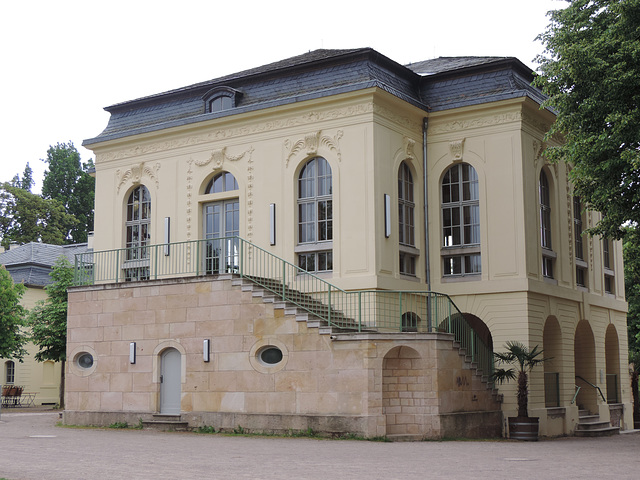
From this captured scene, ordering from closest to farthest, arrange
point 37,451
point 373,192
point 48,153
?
point 37,451
point 373,192
point 48,153

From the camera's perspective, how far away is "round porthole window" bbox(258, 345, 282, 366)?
900 inches

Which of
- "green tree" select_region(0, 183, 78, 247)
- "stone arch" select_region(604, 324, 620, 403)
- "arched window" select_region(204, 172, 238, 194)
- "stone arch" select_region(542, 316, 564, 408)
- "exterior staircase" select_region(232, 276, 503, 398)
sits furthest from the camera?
"green tree" select_region(0, 183, 78, 247)

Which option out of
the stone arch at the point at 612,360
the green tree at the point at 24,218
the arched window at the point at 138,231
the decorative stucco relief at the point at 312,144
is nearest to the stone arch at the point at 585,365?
the stone arch at the point at 612,360

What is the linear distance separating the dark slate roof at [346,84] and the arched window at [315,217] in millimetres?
2233

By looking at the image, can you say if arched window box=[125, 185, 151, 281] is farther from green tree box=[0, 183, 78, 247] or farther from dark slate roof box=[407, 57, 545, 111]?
green tree box=[0, 183, 78, 247]

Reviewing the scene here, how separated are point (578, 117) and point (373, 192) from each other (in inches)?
238

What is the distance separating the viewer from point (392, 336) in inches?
852

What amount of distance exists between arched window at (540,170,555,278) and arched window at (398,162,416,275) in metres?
4.04

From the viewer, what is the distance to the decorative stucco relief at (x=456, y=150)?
27234 mm

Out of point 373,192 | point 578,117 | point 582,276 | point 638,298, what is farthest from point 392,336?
point 638,298

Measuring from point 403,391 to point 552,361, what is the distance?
8.36m

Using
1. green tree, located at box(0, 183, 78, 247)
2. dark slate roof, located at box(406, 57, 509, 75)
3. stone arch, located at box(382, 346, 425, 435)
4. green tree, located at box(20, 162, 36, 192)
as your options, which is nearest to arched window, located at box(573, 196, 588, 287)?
dark slate roof, located at box(406, 57, 509, 75)

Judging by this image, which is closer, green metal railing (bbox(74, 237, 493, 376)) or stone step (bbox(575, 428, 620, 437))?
green metal railing (bbox(74, 237, 493, 376))

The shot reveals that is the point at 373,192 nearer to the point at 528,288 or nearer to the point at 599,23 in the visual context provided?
the point at 528,288
